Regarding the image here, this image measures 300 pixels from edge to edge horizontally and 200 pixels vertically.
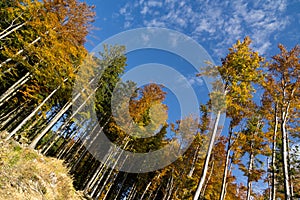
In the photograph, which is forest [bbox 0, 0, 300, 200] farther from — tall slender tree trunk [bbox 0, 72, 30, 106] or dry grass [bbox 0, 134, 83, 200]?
dry grass [bbox 0, 134, 83, 200]

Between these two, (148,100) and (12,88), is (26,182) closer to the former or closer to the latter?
(12,88)

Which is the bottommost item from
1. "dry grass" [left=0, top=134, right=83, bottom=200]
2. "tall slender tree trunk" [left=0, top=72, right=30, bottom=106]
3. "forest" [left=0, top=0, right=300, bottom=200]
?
"dry grass" [left=0, top=134, right=83, bottom=200]

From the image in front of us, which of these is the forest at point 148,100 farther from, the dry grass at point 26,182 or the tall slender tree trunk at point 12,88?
the dry grass at point 26,182

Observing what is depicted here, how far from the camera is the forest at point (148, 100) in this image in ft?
40.2

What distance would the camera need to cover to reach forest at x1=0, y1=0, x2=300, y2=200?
40.2 feet

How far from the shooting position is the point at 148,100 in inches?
798

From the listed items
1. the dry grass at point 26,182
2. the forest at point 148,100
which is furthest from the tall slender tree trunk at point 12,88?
the dry grass at point 26,182

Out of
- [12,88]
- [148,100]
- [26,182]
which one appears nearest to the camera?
[26,182]

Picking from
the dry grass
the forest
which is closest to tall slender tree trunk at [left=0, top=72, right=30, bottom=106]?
the forest

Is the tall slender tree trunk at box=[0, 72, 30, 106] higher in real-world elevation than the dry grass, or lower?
higher

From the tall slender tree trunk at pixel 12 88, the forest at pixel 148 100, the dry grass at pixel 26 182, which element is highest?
the forest at pixel 148 100

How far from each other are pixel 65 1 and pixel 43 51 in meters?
4.67

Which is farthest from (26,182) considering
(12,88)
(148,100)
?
(148,100)

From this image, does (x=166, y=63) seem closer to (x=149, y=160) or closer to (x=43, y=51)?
(x=149, y=160)
